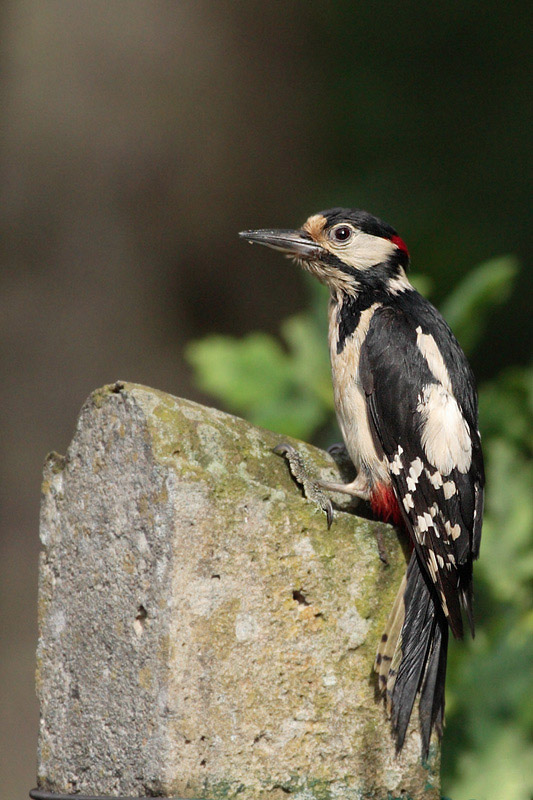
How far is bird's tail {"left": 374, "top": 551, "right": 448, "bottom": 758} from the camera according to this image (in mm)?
2076

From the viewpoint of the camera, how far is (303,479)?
2.10 meters

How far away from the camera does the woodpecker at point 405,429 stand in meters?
2.20

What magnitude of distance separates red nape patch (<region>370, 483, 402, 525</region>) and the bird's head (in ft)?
2.51

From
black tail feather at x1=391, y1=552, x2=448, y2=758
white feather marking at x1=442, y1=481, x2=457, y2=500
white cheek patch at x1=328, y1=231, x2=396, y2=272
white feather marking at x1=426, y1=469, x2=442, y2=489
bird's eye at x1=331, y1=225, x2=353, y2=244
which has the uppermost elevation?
bird's eye at x1=331, y1=225, x2=353, y2=244

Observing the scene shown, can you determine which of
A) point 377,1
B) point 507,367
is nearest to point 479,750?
point 507,367

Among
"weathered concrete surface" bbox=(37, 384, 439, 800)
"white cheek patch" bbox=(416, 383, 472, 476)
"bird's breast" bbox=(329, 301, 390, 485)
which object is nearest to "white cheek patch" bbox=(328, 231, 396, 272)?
"bird's breast" bbox=(329, 301, 390, 485)

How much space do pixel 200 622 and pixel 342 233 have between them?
1597mm

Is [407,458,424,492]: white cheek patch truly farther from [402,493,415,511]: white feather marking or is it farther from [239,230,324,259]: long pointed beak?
[239,230,324,259]: long pointed beak

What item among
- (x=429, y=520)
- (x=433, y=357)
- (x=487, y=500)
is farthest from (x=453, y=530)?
(x=487, y=500)

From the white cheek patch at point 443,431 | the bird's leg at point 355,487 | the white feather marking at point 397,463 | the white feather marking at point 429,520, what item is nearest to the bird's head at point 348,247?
the white cheek patch at point 443,431

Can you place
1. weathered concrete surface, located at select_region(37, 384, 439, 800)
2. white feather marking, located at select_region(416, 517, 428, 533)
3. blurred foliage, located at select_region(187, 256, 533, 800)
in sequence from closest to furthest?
weathered concrete surface, located at select_region(37, 384, 439, 800) < white feather marking, located at select_region(416, 517, 428, 533) < blurred foliage, located at select_region(187, 256, 533, 800)

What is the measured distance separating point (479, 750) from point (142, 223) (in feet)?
12.0

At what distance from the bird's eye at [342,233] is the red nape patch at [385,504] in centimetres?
90

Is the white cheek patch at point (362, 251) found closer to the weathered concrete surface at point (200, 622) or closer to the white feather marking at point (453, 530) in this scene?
the white feather marking at point (453, 530)
